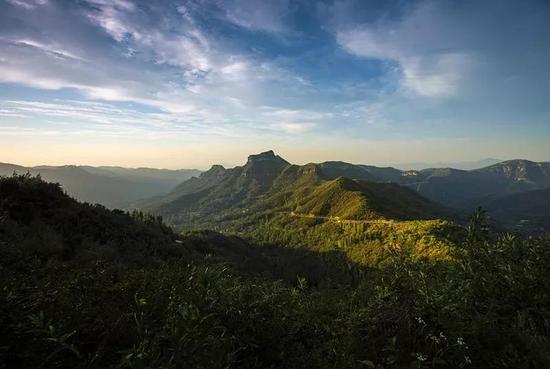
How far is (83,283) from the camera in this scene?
6711 mm

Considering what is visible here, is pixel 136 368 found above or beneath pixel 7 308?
beneath

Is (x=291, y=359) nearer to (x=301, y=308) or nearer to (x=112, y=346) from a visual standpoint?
(x=301, y=308)

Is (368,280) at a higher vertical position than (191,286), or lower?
lower

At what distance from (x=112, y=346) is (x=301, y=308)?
14.5 feet

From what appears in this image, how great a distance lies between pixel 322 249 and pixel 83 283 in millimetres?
141067

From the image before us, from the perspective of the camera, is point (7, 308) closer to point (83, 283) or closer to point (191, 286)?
point (83, 283)

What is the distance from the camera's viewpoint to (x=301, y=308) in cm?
800

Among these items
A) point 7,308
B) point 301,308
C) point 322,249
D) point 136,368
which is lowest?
point 322,249

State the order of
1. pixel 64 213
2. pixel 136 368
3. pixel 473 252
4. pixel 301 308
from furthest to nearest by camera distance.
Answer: pixel 64 213 < pixel 473 252 < pixel 301 308 < pixel 136 368

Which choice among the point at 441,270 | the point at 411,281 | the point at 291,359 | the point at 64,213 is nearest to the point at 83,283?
the point at 291,359

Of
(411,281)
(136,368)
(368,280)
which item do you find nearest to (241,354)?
(136,368)

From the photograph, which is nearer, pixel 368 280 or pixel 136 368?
pixel 136 368

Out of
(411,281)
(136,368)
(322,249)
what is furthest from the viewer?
(322,249)

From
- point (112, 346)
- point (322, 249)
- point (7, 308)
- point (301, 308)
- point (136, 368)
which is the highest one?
point (7, 308)
